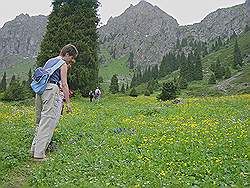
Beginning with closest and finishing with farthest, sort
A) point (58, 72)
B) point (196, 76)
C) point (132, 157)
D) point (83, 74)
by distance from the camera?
point (132, 157), point (58, 72), point (83, 74), point (196, 76)

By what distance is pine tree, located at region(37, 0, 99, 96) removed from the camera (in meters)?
44.8

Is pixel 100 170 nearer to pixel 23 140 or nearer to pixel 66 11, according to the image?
pixel 23 140

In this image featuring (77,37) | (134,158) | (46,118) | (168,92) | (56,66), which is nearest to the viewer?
(134,158)

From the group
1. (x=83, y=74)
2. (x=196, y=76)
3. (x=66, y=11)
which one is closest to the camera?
(x=83, y=74)

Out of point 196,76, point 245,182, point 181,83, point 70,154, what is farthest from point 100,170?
point 196,76

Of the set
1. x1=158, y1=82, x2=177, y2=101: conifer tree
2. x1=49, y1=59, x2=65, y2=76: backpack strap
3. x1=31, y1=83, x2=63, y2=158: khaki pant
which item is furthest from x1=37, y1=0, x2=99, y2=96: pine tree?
x1=31, y1=83, x2=63, y2=158: khaki pant

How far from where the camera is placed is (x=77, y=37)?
45.8 m

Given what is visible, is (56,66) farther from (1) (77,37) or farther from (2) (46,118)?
(1) (77,37)

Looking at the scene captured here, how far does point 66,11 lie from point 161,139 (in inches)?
1512

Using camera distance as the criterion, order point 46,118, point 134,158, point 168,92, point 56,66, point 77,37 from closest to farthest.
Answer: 1. point 134,158
2. point 46,118
3. point 56,66
4. point 168,92
5. point 77,37

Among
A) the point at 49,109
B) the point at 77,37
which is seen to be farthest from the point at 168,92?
the point at 49,109

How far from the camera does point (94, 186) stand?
7590 millimetres

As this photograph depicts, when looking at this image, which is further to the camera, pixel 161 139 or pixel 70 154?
pixel 161 139

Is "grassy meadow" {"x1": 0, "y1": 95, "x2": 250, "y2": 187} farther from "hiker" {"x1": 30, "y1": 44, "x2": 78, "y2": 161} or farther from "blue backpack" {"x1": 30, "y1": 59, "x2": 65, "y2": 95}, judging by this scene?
"blue backpack" {"x1": 30, "y1": 59, "x2": 65, "y2": 95}
